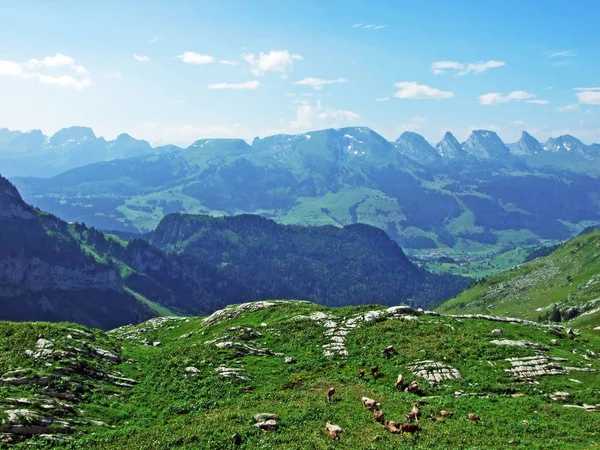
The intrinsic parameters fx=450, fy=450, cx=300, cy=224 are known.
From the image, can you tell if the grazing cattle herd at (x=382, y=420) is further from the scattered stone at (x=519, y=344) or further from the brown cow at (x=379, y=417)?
the scattered stone at (x=519, y=344)

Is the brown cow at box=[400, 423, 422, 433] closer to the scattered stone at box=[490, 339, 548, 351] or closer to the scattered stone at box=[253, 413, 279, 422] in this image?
the scattered stone at box=[253, 413, 279, 422]

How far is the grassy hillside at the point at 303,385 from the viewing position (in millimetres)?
29234

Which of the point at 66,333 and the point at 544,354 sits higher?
the point at 66,333

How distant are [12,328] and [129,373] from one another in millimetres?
12913

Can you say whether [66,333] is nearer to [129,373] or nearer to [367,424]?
[129,373]

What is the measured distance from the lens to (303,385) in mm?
39875

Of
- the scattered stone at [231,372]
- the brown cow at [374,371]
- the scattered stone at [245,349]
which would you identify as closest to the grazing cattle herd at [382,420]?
the brown cow at [374,371]

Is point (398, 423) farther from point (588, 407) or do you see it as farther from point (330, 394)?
point (588, 407)

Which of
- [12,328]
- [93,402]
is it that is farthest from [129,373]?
[12,328]

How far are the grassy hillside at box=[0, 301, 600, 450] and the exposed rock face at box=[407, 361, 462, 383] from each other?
0.18 m

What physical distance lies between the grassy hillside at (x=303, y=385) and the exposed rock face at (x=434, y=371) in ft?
0.60

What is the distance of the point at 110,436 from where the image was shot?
3044cm

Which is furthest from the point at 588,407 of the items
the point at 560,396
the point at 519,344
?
the point at 519,344

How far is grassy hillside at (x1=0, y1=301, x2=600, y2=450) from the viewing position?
95.9 feet
